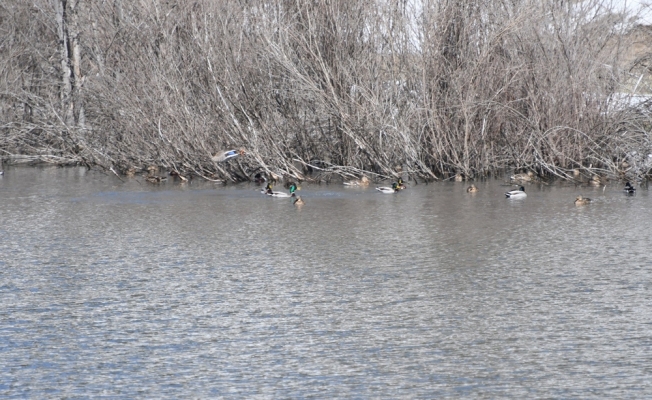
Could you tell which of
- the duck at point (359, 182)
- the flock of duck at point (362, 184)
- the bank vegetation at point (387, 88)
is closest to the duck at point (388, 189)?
the flock of duck at point (362, 184)

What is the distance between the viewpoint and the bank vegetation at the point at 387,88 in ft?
65.6

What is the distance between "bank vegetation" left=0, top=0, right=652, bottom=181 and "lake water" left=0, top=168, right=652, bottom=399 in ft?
12.1

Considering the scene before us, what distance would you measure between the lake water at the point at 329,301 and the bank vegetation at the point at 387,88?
3.70 meters

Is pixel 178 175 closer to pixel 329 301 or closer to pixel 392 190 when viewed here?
pixel 392 190

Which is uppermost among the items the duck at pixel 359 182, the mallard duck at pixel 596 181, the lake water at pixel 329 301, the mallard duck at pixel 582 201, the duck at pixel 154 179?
the mallard duck at pixel 596 181

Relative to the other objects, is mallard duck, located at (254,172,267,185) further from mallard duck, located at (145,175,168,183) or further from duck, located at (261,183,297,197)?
duck, located at (261,183,297,197)

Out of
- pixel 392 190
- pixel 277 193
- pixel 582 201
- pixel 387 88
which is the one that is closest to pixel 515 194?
pixel 582 201

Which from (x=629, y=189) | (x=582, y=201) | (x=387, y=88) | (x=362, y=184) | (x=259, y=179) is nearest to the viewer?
(x=582, y=201)

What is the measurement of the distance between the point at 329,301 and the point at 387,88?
11.5 meters

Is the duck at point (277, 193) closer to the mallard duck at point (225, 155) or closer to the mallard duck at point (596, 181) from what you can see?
the mallard duck at point (225, 155)

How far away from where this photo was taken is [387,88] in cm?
2083

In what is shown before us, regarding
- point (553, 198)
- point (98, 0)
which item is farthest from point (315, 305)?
point (98, 0)

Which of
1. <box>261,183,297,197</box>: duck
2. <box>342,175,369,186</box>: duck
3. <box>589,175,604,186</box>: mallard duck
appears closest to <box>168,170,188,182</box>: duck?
<box>261,183,297,197</box>: duck

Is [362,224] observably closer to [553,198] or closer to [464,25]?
[553,198]
